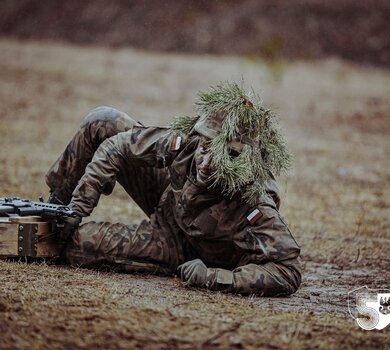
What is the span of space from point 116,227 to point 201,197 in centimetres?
84

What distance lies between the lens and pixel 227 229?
Result: 5.52 m

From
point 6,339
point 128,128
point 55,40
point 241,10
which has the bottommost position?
point 6,339

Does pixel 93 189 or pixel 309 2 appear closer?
pixel 93 189

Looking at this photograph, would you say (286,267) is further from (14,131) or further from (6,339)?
(14,131)

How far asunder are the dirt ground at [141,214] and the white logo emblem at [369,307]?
0.10 metres

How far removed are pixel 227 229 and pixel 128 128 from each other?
126cm

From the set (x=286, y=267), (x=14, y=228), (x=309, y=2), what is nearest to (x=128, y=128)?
(x=14, y=228)

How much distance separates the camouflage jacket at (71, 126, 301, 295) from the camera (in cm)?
542

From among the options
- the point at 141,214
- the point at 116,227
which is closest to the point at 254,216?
the point at 116,227

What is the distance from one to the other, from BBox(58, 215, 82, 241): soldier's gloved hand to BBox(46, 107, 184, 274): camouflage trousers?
2.1 inches

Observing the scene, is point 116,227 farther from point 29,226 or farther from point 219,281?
point 219,281

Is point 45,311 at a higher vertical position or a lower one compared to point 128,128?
lower

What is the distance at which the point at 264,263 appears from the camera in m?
5.48

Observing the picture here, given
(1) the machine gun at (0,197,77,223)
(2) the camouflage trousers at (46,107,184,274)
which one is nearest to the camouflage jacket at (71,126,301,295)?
(1) the machine gun at (0,197,77,223)
